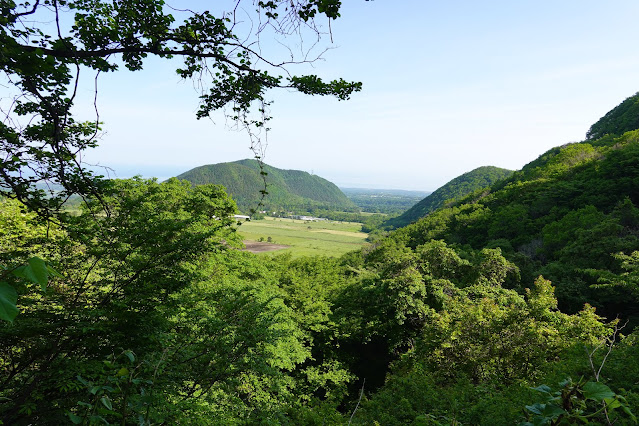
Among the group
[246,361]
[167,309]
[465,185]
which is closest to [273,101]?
[167,309]

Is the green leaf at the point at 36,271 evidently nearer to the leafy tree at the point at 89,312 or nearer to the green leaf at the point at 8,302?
the green leaf at the point at 8,302

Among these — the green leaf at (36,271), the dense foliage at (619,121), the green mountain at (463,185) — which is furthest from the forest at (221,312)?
the green mountain at (463,185)

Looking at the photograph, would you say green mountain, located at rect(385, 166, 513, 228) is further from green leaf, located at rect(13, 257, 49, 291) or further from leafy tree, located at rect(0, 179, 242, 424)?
green leaf, located at rect(13, 257, 49, 291)

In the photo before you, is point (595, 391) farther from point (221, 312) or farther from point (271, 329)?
point (221, 312)

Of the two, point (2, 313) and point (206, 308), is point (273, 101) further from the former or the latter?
point (206, 308)

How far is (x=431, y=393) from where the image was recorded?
25.9ft

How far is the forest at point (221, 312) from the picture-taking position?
3043 millimetres

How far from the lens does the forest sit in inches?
120

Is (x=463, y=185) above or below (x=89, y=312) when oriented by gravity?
above

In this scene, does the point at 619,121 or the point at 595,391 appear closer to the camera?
the point at 595,391

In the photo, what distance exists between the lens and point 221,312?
30.5 feet

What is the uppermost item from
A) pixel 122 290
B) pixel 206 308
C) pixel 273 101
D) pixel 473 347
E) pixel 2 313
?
pixel 273 101

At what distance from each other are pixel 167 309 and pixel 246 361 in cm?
226

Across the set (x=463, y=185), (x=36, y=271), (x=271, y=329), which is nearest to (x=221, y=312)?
(x=271, y=329)
